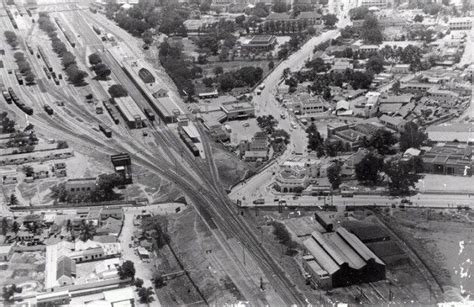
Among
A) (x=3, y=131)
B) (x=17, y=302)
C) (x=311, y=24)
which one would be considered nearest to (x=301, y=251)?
(x=17, y=302)

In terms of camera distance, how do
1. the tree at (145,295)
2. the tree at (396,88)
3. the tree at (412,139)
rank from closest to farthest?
1. the tree at (145,295)
2. the tree at (412,139)
3. the tree at (396,88)

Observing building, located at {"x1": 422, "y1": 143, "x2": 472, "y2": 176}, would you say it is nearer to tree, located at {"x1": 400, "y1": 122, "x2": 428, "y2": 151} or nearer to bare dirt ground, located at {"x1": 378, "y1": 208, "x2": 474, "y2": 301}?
tree, located at {"x1": 400, "y1": 122, "x2": 428, "y2": 151}

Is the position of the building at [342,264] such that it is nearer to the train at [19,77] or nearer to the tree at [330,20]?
the train at [19,77]

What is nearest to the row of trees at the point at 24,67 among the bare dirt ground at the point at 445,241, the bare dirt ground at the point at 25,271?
the bare dirt ground at the point at 25,271

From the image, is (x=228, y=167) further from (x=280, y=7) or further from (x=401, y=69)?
(x=280, y=7)

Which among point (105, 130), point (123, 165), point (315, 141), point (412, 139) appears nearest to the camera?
point (123, 165)

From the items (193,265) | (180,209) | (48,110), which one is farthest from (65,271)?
(48,110)
